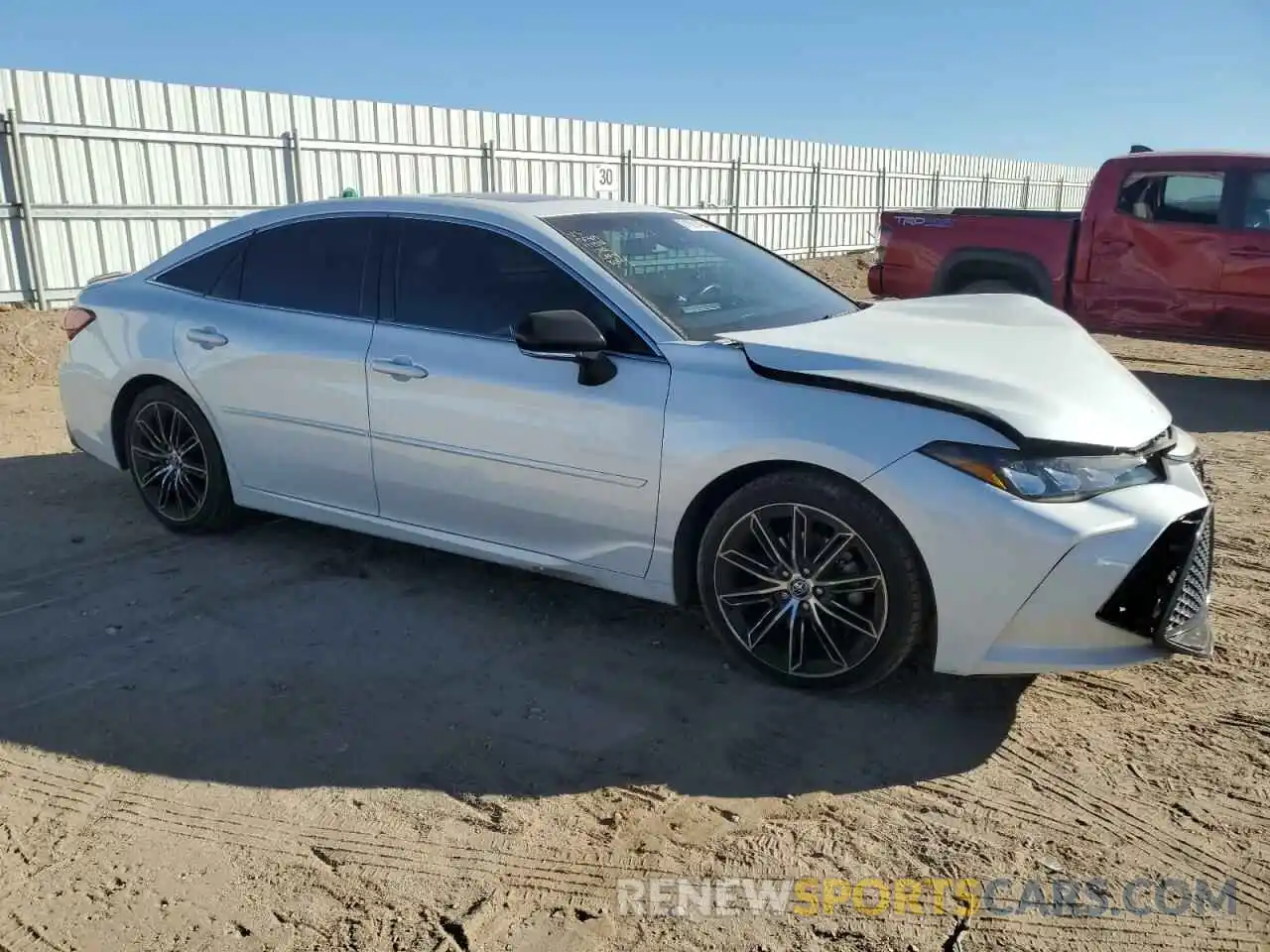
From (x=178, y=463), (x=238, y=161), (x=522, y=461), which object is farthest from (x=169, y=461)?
(x=238, y=161)

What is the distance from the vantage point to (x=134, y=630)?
4.06 metres

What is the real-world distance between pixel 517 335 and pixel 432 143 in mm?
12094

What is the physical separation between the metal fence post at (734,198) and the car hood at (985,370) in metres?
16.8

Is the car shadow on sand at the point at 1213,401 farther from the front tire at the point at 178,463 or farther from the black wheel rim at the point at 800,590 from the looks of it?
the front tire at the point at 178,463

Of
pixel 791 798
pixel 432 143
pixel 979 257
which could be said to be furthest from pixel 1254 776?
pixel 432 143

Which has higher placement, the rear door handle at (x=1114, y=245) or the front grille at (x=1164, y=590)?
the rear door handle at (x=1114, y=245)

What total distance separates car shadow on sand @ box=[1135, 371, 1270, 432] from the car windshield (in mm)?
4708

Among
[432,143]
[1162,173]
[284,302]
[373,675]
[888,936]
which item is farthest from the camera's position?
[432,143]

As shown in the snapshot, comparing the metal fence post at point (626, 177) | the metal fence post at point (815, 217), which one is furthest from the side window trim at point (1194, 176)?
the metal fence post at point (815, 217)

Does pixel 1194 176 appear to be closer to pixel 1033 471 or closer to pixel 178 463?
pixel 1033 471

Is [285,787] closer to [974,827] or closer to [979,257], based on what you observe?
[974,827]

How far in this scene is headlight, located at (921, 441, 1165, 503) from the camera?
3.06 meters

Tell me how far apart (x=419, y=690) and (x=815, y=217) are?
21.1 meters

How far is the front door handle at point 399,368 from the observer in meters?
4.12
